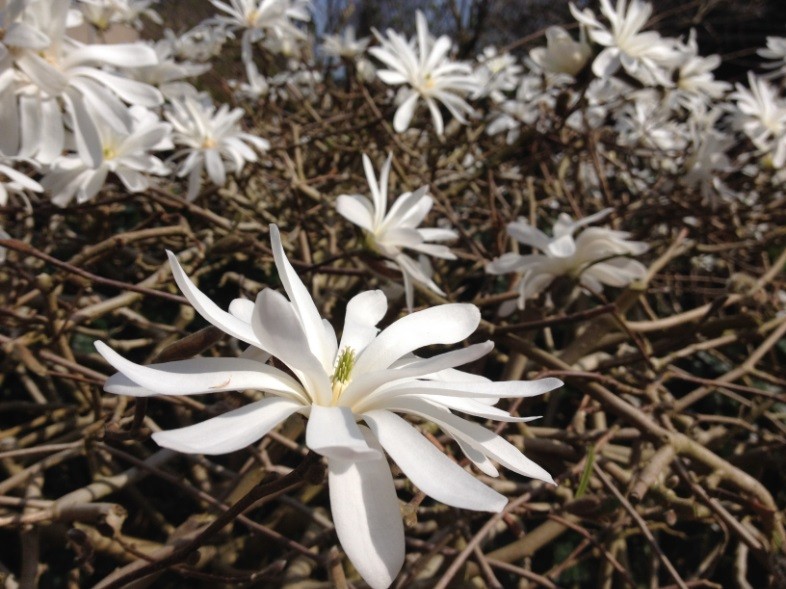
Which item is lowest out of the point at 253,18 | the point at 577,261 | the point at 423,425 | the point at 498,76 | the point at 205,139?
the point at 423,425

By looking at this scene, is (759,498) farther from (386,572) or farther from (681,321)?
(386,572)

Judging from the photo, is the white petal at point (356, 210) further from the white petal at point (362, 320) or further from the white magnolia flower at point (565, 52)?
the white magnolia flower at point (565, 52)

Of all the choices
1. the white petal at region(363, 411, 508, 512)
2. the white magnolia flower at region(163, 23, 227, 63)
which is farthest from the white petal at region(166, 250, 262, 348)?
the white magnolia flower at region(163, 23, 227, 63)

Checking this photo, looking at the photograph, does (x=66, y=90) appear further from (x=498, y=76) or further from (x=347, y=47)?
(x=498, y=76)

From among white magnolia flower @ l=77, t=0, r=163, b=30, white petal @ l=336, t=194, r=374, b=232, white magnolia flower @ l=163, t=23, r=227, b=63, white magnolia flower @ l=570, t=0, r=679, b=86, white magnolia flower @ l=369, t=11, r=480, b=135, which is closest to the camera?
white petal @ l=336, t=194, r=374, b=232

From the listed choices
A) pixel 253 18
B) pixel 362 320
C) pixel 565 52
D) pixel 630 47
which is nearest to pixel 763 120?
pixel 630 47

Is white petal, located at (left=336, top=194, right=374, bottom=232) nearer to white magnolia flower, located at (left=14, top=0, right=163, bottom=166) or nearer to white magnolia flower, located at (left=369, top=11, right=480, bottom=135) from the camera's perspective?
white magnolia flower, located at (left=14, top=0, right=163, bottom=166)

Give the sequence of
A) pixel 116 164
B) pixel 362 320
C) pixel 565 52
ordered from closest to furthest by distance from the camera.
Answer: pixel 362 320
pixel 116 164
pixel 565 52
